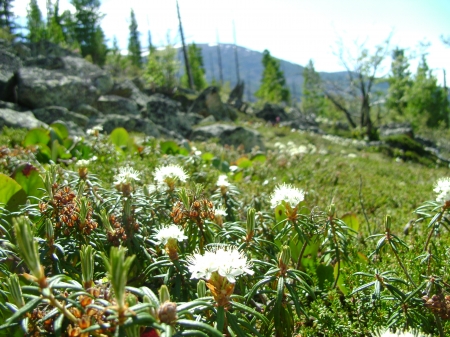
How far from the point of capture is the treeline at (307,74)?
88.3ft

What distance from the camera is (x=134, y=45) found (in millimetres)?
50125

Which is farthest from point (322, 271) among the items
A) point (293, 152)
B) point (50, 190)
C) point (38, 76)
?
point (38, 76)

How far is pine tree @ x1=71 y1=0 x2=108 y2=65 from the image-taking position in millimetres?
38531

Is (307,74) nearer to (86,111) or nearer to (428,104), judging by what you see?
(428,104)

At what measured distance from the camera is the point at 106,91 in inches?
626

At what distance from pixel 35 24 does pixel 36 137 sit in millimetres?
32481

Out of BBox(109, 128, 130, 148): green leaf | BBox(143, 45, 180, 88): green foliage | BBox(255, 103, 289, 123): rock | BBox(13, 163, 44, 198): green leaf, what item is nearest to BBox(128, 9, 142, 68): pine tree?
BBox(143, 45, 180, 88): green foliage

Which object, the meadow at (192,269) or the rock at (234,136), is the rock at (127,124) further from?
the meadow at (192,269)

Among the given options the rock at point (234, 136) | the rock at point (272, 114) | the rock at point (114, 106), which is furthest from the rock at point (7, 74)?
the rock at point (272, 114)

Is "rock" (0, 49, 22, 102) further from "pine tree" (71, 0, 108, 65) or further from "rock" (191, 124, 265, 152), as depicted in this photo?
Answer: "pine tree" (71, 0, 108, 65)

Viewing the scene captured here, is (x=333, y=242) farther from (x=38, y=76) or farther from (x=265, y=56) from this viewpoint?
(x=265, y=56)

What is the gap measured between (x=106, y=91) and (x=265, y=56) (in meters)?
42.5

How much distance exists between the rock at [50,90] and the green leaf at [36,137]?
720 cm

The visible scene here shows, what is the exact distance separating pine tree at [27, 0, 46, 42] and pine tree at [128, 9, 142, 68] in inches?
458
